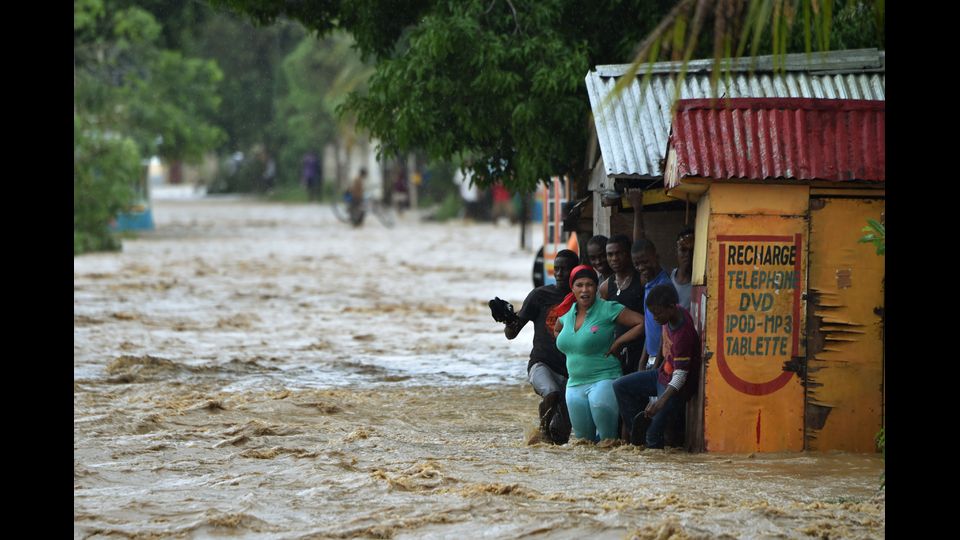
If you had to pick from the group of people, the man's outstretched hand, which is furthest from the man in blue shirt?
the man's outstretched hand

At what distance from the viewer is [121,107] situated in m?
32.8

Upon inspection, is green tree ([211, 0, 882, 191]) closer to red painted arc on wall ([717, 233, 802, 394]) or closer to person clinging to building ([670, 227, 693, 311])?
person clinging to building ([670, 227, 693, 311])

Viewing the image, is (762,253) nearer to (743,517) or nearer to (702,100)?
(702,100)

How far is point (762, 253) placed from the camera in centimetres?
930

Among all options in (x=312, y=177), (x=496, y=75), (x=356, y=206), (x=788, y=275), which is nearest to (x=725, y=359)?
(x=788, y=275)

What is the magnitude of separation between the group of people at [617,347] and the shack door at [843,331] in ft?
2.52

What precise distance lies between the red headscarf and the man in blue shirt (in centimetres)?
35

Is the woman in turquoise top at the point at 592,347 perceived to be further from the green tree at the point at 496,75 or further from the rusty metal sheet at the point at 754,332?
the green tree at the point at 496,75

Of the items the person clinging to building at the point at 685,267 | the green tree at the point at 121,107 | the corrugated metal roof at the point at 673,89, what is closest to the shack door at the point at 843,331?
the person clinging to building at the point at 685,267

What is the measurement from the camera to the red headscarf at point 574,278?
9383mm

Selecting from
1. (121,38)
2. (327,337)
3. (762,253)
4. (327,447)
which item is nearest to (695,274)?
(762,253)

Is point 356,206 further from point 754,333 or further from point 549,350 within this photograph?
point 754,333

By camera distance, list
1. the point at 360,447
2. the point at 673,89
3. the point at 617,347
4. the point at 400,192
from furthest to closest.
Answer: the point at 400,192, the point at 673,89, the point at 360,447, the point at 617,347

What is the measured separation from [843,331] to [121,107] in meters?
25.8
